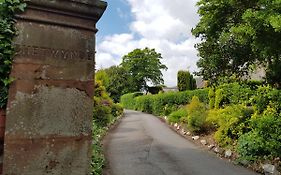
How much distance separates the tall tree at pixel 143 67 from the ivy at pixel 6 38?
5371 centimetres

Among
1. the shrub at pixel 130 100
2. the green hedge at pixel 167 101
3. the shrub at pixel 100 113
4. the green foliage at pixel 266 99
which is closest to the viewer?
the green foliage at pixel 266 99

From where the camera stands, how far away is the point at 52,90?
10.1 feet

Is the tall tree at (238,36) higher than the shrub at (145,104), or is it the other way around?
the tall tree at (238,36)

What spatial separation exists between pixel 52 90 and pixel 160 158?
8.17m

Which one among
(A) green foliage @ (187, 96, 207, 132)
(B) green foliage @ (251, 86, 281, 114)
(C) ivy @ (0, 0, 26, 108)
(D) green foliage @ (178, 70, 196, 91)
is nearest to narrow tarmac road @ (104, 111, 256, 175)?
(A) green foliage @ (187, 96, 207, 132)

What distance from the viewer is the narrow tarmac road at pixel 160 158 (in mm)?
9281

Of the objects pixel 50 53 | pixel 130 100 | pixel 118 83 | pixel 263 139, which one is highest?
pixel 118 83

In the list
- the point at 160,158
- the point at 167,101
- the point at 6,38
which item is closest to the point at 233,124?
the point at 160,158

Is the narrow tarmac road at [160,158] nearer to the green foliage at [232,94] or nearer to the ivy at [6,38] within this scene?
the green foliage at [232,94]

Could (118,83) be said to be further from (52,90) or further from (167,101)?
(52,90)

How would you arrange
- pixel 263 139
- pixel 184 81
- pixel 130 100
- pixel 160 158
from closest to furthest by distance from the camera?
pixel 263 139
pixel 160 158
pixel 184 81
pixel 130 100

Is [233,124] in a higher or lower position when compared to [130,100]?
lower

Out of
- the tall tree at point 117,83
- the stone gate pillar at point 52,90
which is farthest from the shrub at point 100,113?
the tall tree at point 117,83

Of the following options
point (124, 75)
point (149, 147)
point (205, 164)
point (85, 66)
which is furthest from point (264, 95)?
point (124, 75)
